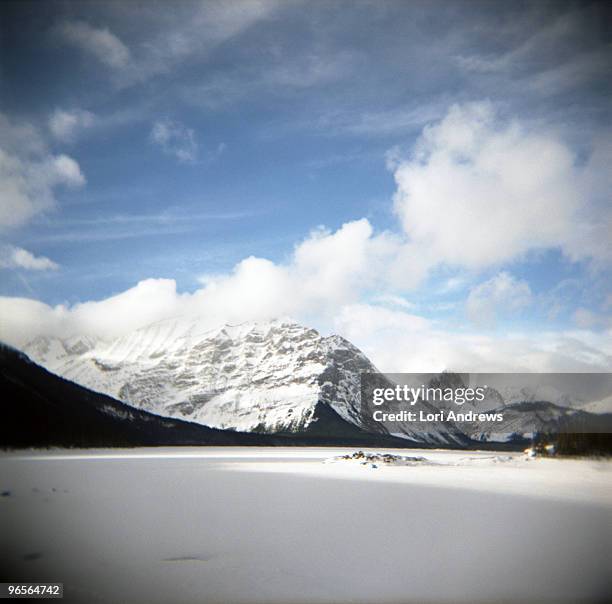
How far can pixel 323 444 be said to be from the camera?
142000 mm

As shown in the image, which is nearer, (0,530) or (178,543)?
(0,530)

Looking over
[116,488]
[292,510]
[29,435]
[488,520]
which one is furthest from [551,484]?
[29,435]

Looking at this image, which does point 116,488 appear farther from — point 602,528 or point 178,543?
point 602,528

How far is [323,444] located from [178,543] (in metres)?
138

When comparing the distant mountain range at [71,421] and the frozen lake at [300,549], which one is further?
the distant mountain range at [71,421]

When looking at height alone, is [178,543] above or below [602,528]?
below

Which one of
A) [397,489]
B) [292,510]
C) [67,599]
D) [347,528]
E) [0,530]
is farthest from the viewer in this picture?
[397,489]

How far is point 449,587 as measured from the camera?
616 centimetres

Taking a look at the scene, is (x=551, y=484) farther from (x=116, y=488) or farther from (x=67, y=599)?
(x=67, y=599)

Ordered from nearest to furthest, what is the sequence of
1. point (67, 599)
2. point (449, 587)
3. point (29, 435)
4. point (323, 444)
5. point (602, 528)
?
point (67, 599) < point (449, 587) < point (602, 528) < point (29, 435) < point (323, 444)

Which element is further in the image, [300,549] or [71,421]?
[71,421]

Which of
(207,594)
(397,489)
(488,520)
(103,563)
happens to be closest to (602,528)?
(488,520)

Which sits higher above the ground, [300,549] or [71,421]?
[71,421]

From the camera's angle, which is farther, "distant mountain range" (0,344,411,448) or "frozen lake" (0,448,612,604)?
"distant mountain range" (0,344,411,448)
